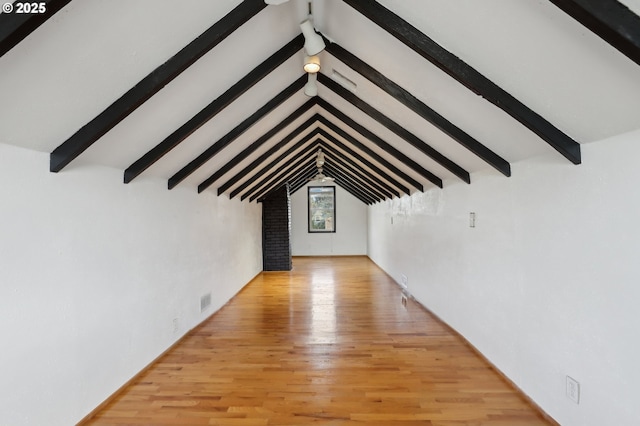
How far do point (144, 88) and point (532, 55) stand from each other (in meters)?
1.99

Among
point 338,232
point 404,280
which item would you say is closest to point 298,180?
point 338,232

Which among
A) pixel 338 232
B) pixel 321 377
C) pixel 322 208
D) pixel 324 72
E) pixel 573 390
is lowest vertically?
pixel 321 377

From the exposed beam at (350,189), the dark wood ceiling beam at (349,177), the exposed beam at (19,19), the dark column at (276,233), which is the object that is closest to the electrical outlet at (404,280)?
the dark wood ceiling beam at (349,177)

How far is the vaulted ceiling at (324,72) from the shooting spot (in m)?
1.37

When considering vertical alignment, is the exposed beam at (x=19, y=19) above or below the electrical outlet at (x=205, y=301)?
above

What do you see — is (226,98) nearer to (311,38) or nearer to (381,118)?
(311,38)

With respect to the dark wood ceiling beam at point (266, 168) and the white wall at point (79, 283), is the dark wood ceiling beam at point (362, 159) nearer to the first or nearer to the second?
the dark wood ceiling beam at point (266, 168)

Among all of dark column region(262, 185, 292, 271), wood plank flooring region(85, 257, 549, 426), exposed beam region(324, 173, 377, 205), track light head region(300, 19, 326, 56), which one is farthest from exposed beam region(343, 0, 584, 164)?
exposed beam region(324, 173, 377, 205)

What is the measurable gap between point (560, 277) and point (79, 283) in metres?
3.02

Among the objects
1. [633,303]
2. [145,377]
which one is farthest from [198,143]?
[633,303]

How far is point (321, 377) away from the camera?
280 centimetres

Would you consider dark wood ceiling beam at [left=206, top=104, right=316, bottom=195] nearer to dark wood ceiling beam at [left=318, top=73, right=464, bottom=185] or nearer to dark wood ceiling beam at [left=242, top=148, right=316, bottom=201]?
dark wood ceiling beam at [left=318, top=73, right=464, bottom=185]

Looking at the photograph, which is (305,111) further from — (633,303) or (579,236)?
(633,303)

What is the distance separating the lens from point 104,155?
2354 millimetres
